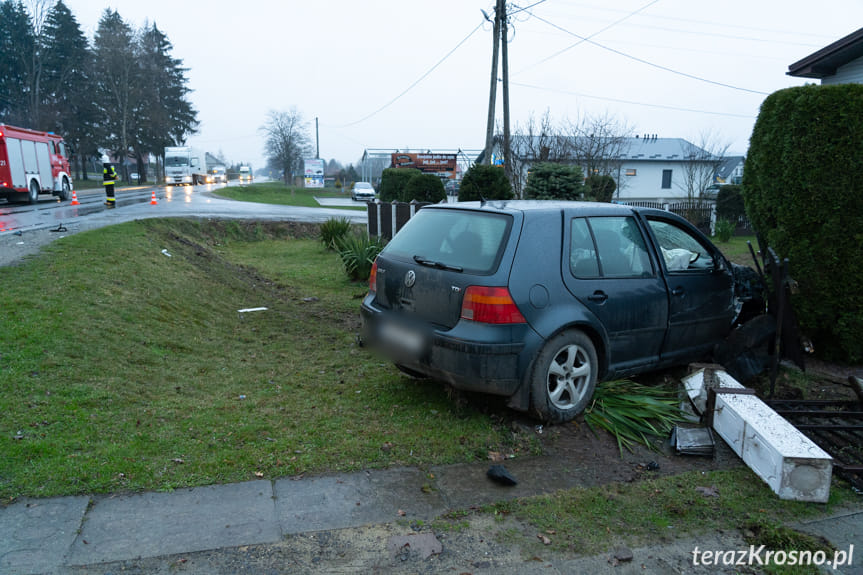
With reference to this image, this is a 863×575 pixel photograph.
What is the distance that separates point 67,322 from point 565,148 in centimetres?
2276

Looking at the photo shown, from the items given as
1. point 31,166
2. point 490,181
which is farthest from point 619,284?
point 31,166

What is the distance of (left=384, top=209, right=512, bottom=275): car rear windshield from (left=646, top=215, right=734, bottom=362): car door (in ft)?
5.39

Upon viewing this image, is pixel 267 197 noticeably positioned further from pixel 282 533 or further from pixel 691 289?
pixel 282 533

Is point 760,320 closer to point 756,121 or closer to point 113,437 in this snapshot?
point 756,121

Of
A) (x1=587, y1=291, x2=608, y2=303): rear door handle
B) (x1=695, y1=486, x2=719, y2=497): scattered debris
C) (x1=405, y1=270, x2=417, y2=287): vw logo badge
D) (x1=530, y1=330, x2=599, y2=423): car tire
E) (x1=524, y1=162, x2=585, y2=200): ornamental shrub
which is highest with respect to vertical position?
(x1=524, y1=162, x2=585, y2=200): ornamental shrub

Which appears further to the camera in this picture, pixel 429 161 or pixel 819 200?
pixel 429 161

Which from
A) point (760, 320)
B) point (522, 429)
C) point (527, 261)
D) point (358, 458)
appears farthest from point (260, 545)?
point (760, 320)

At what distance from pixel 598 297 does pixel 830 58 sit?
12.4m

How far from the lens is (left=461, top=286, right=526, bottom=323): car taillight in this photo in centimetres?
407

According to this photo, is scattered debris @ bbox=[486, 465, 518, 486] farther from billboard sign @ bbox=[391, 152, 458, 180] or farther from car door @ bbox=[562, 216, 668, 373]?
billboard sign @ bbox=[391, 152, 458, 180]

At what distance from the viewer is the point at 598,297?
14.9ft

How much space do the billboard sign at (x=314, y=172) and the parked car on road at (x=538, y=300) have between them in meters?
54.8

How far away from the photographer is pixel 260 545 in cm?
301

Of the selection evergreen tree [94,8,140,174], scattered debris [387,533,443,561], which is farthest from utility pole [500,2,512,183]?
evergreen tree [94,8,140,174]
